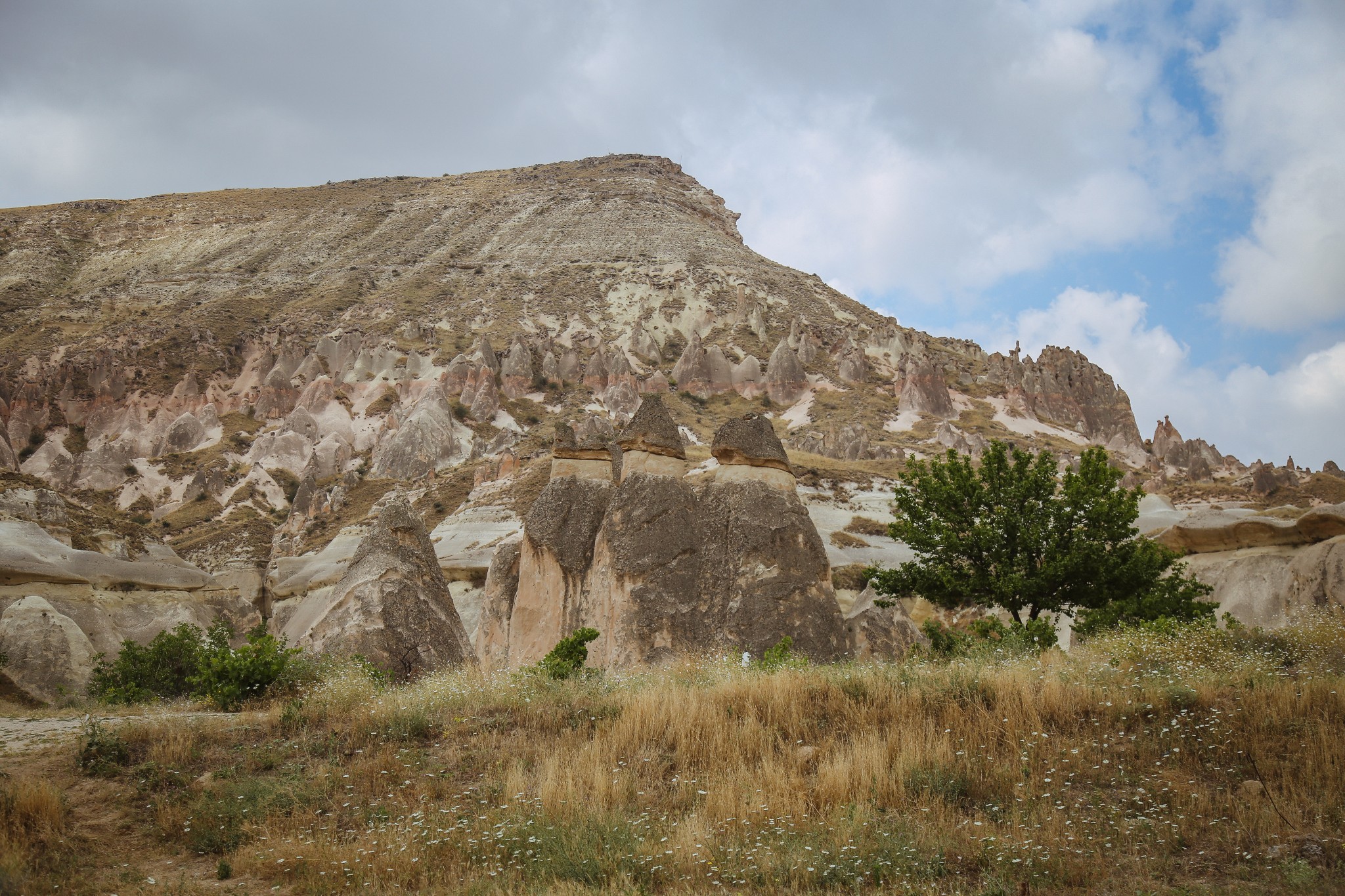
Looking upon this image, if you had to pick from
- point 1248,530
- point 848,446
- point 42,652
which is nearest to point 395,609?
point 42,652

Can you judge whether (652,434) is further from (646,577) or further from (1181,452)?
(1181,452)

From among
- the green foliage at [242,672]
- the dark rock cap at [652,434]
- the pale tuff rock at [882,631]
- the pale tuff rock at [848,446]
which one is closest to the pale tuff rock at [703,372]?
Answer: the pale tuff rock at [848,446]

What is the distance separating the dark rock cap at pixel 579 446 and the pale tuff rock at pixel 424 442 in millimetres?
37698

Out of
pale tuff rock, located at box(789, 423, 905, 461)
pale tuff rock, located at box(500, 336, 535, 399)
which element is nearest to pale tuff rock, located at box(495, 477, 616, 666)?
pale tuff rock, located at box(789, 423, 905, 461)

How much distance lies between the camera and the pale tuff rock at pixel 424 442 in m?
54.3

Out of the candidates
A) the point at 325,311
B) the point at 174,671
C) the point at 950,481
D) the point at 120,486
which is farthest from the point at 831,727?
the point at 325,311

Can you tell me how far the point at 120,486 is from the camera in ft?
186

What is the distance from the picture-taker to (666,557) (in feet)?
43.6

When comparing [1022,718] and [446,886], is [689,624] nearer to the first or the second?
[1022,718]

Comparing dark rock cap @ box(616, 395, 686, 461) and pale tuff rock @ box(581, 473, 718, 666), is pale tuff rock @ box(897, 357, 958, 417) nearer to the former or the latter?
dark rock cap @ box(616, 395, 686, 461)

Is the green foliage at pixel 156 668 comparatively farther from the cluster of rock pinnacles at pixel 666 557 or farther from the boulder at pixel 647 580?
the boulder at pixel 647 580

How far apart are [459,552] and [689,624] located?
2008 cm

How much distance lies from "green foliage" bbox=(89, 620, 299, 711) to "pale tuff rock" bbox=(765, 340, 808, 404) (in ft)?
174

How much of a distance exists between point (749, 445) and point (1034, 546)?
5.08 m
